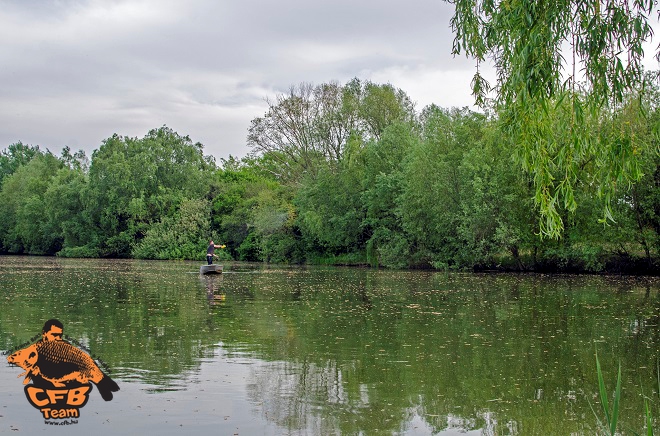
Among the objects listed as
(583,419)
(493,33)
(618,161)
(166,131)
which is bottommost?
(583,419)

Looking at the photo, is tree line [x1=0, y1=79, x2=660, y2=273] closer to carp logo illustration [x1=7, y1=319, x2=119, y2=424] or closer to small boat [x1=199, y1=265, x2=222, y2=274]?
carp logo illustration [x1=7, y1=319, x2=119, y2=424]

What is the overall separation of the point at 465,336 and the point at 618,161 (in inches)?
262

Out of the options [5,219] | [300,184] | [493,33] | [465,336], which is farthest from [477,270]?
[5,219]

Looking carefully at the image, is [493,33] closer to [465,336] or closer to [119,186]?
[465,336]

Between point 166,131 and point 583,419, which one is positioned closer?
point 583,419

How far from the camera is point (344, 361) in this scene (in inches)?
451

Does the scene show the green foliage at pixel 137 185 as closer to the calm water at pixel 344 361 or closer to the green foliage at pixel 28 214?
the green foliage at pixel 28 214

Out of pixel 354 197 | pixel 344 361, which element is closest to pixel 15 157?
pixel 354 197

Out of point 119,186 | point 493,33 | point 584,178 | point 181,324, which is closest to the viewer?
point 493,33

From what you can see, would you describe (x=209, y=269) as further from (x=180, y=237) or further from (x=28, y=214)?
(x=28, y=214)

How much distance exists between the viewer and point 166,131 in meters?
76.0

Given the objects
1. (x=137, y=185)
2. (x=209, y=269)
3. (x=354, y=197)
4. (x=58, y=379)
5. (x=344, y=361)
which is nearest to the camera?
(x=58, y=379)

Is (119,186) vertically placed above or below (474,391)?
above

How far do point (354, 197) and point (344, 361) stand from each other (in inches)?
1658
